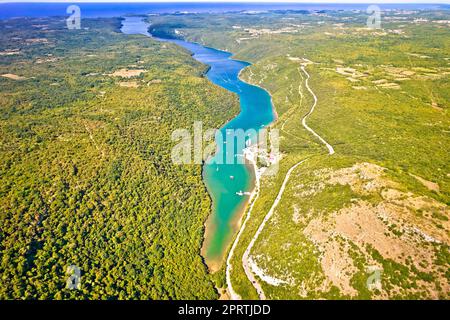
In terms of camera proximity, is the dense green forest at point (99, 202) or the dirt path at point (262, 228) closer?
the dense green forest at point (99, 202)

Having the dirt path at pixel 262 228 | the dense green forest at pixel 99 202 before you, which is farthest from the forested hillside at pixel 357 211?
the dense green forest at pixel 99 202

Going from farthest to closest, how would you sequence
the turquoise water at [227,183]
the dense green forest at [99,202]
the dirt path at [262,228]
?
the turquoise water at [227,183], the dirt path at [262,228], the dense green forest at [99,202]

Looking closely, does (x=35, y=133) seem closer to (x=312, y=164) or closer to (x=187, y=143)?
(x=187, y=143)

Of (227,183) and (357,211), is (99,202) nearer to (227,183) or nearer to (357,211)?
(227,183)

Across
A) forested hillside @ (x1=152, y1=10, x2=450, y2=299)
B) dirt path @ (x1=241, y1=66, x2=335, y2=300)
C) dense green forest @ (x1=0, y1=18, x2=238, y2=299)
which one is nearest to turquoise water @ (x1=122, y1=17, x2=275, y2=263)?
dense green forest @ (x1=0, y1=18, x2=238, y2=299)

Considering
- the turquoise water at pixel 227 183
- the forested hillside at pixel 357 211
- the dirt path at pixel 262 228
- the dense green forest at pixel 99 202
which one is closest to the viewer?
the forested hillside at pixel 357 211

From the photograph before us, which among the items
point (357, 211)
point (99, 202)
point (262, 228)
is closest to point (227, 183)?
point (262, 228)

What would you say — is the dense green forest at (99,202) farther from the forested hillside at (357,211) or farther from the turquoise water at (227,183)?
the forested hillside at (357,211)
